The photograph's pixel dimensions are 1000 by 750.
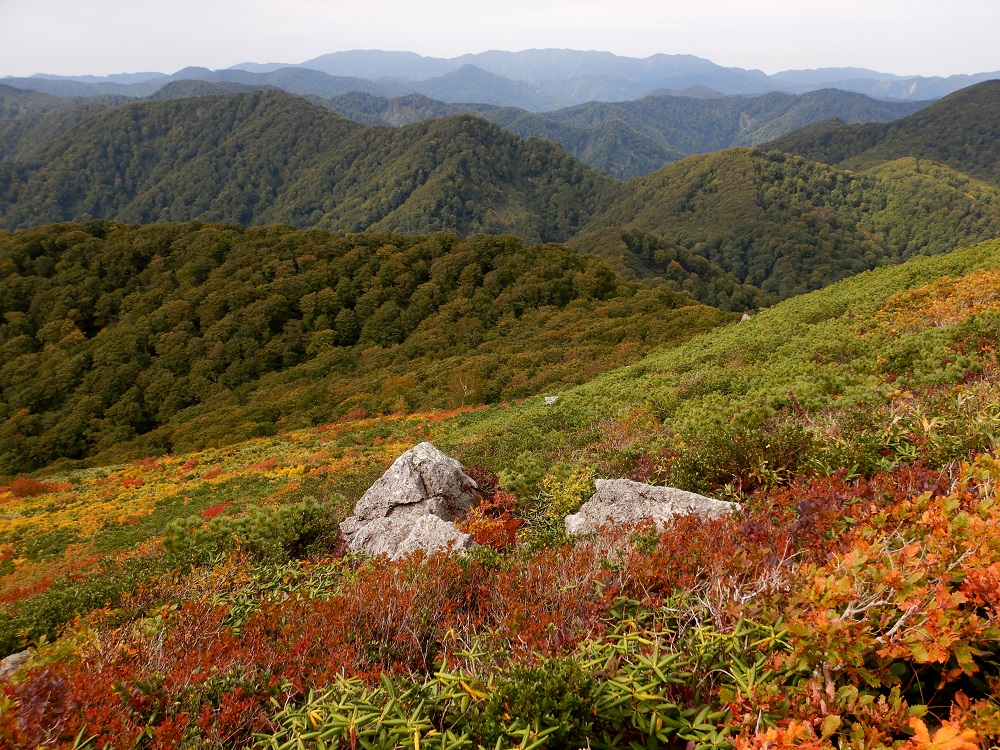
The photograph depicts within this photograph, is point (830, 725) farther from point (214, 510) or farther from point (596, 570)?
point (214, 510)

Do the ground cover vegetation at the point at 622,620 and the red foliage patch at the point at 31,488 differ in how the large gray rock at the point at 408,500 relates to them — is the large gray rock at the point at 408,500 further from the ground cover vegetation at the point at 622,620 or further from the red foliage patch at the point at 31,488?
the red foliage patch at the point at 31,488

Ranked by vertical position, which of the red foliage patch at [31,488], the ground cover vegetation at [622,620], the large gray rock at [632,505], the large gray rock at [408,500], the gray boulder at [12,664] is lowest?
the red foliage patch at [31,488]

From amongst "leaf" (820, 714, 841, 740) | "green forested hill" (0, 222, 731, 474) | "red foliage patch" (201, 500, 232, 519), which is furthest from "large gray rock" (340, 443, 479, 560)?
"green forested hill" (0, 222, 731, 474)

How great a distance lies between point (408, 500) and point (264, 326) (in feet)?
196

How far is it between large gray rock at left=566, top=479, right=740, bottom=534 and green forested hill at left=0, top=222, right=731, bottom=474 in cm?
2745

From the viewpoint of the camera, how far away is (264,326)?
2435 inches

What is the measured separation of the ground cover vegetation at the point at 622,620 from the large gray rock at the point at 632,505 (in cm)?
47

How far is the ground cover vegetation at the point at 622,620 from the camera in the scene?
2.47 meters

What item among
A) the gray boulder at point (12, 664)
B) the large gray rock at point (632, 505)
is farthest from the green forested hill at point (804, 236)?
the gray boulder at point (12, 664)

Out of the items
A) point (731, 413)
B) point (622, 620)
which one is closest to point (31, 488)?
point (731, 413)

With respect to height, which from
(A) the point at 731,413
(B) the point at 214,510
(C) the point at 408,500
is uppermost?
(A) the point at 731,413

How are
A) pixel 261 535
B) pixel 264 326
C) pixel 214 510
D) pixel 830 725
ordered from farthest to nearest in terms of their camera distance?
pixel 264 326, pixel 214 510, pixel 261 535, pixel 830 725

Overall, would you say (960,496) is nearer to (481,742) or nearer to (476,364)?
(481,742)

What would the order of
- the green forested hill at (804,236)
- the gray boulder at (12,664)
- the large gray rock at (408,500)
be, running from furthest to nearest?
the green forested hill at (804,236) → the large gray rock at (408,500) → the gray boulder at (12,664)
